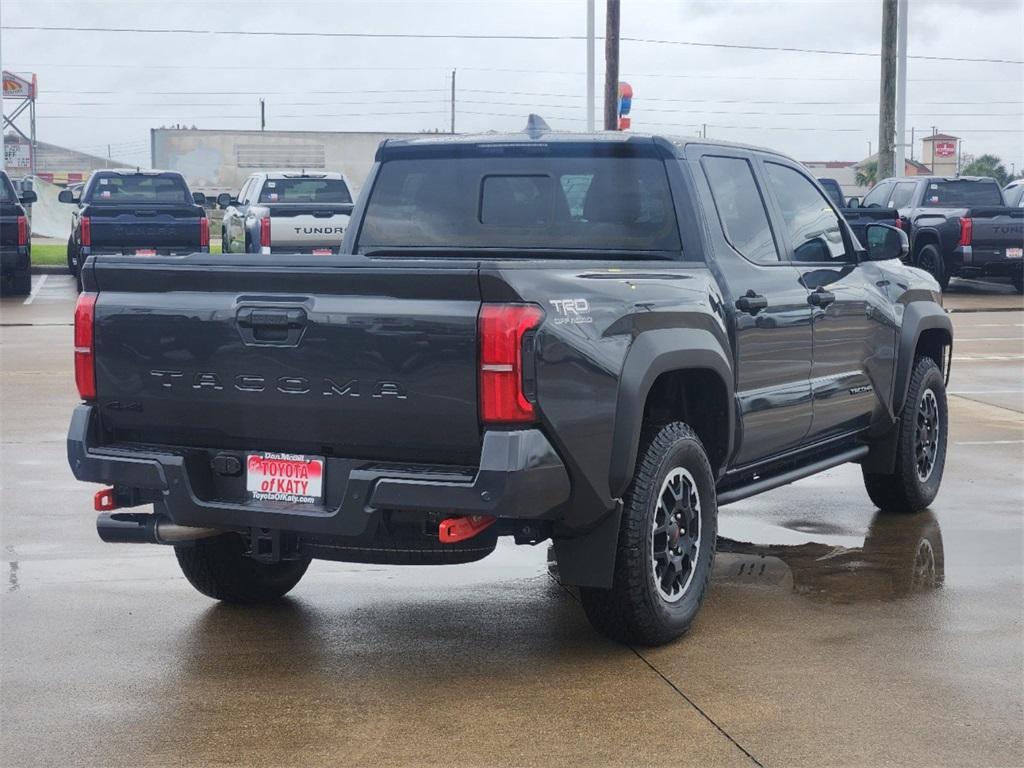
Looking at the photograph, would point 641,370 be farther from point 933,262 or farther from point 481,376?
point 933,262

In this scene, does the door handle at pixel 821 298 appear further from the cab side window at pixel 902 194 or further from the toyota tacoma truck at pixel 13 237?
the cab side window at pixel 902 194

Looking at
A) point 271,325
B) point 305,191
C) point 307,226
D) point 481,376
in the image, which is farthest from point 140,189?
point 481,376

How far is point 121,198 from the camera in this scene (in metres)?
25.4

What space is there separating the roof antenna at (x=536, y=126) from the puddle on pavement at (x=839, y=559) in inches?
86.1

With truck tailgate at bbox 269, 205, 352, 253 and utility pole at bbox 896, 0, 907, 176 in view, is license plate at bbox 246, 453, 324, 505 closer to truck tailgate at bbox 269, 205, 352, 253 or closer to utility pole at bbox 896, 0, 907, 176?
truck tailgate at bbox 269, 205, 352, 253

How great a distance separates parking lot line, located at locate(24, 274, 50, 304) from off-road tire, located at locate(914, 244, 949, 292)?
574 inches

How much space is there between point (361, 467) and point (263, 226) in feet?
57.2

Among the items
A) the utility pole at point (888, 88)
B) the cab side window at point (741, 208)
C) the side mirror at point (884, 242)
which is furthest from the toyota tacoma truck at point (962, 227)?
the cab side window at point (741, 208)

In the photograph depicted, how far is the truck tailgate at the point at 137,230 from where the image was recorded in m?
22.4

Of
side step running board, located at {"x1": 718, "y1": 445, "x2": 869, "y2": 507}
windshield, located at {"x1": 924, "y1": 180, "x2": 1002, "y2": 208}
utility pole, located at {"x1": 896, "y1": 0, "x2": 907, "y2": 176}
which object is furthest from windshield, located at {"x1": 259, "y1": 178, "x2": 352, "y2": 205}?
side step running board, located at {"x1": 718, "y1": 445, "x2": 869, "y2": 507}

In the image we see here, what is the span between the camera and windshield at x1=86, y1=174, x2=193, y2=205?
83.8 feet

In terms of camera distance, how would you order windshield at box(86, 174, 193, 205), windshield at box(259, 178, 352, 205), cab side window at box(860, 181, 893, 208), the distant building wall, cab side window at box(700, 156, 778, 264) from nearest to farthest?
cab side window at box(700, 156, 778, 264) < windshield at box(259, 178, 352, 205) < windshield at box(86, 174, 193, 205) < cab side window at box(860, 181, 893, 208) < the distant building wall

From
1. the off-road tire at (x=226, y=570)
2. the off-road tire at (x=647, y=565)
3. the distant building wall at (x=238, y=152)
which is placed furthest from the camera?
the distant building wall at (x=238, y=152)

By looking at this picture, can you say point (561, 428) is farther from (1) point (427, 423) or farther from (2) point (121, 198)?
(2) point (121, 198)
